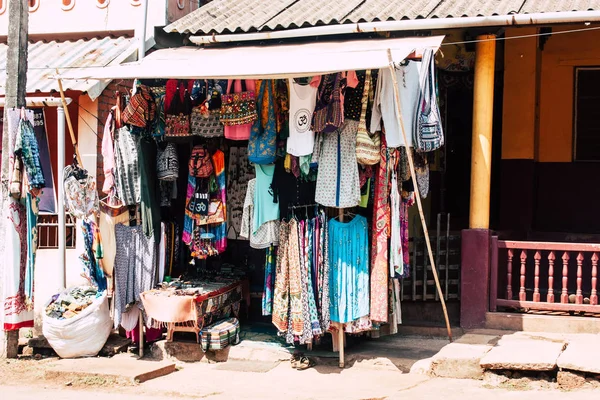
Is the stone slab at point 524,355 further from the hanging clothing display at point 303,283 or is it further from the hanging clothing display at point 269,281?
the hanging clothing display at point 269,281

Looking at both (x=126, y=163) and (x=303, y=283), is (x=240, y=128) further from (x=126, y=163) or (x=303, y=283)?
(x=303, y=283)

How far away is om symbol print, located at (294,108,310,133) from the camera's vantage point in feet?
25.5

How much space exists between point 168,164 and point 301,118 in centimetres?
166

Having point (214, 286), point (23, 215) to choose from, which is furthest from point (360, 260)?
point (23, 215)

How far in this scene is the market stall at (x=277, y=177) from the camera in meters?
7.58

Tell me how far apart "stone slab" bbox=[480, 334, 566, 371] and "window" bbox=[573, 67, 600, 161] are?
3601mm

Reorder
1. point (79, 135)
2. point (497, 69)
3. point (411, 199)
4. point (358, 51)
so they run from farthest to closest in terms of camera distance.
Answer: point (497, 69) < point (79, 135) < point (411, 199) < point (358, 51)

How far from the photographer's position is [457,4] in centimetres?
830

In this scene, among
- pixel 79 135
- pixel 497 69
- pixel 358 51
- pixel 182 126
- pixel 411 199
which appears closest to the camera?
pixel 358 51

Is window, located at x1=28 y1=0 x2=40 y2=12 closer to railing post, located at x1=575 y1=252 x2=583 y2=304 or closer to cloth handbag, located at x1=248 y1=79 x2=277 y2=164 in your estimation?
cloth handbag, located at x1=248 y1=79 x2=277 y2=164

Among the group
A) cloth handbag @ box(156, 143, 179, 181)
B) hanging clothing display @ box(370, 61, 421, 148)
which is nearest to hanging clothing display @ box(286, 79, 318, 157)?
hanging clothing display @ box(370, 61, 421, 148)

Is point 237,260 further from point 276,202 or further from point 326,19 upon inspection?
point 326,19

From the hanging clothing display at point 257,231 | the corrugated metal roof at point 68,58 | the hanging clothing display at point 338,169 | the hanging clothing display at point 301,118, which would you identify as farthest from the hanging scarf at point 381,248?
the corrugated metal roof at point 68,58

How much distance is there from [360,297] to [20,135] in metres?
3.84
